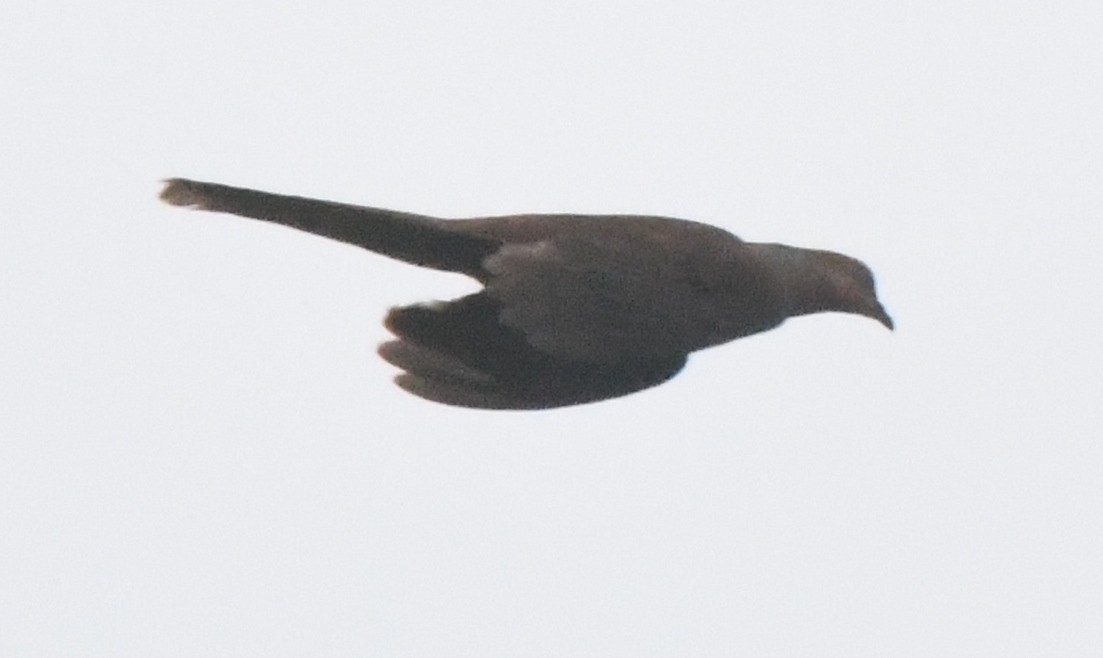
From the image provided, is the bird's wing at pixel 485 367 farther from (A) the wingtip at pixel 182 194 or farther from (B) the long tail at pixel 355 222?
(A) the wingtip at pixel 182 194

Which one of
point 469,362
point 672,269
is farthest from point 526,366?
point 672,269

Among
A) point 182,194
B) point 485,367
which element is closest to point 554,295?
point 485,367

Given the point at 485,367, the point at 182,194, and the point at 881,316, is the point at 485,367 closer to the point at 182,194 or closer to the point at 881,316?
the point at 182,194

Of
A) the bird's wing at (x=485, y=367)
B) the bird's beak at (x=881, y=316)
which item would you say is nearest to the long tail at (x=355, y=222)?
the bird's wing at (x=485, y=367)

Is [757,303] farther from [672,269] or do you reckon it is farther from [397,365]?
[397,365]

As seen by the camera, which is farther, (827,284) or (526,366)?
(827,284)

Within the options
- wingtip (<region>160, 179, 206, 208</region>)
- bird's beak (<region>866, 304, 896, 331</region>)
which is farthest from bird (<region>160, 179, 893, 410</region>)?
bird's beak (<region>866, 304, 896, 331</region>)

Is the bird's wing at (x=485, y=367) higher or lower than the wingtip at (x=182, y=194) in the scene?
lower

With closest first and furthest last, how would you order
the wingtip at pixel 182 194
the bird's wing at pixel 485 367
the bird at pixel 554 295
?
the wingtip at pixel 182 194 < the bird at pixel 554 295 < the bird's wing at pixel 485 367
